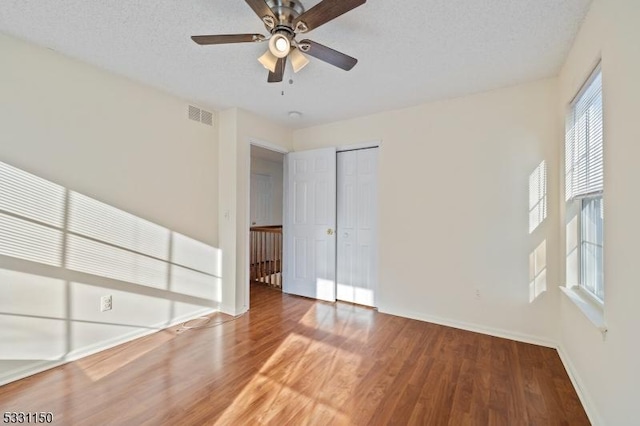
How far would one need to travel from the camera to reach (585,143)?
79.5 inches

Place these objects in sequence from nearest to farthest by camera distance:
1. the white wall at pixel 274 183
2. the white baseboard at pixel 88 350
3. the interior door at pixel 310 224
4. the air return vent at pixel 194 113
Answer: the white baseboard at pixel 88 350
the air return vent at pixel 194 113
the interior door at pixel 310 224
the white wall at pixel 274 183

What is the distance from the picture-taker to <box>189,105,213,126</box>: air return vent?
10.7 ft

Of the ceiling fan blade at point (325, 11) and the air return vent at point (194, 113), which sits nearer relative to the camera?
the ceiling fan blade at point (325, 11)

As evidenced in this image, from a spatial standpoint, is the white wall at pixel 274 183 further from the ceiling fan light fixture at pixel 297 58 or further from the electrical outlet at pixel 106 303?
the ceiling fan light fixture at pixel 297 58

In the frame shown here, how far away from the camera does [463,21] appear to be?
1.87 m

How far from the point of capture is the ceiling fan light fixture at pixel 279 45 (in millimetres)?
1714

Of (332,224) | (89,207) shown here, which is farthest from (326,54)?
(332,224)

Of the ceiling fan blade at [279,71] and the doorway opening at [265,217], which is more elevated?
the ceiling fan blade at [279,71]

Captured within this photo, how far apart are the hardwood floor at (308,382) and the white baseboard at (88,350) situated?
0.06 m

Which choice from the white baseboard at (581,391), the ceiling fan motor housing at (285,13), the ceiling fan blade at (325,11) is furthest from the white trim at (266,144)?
the white baseboard at (581,391)

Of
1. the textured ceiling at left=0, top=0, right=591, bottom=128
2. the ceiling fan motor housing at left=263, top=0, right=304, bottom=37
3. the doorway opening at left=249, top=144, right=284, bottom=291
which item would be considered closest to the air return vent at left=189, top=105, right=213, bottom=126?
the textured ceiling at left=0, top=0, right=591, bottom=128

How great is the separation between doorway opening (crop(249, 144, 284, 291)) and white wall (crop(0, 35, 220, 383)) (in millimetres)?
1736

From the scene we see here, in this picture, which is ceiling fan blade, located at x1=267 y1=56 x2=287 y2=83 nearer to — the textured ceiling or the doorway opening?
the textured ceiling

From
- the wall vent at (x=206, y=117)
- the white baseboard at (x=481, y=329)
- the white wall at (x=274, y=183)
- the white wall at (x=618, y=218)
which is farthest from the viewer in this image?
the white wall at (x=274, y=183)
